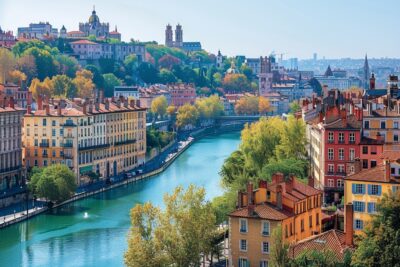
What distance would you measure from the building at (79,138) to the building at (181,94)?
4579cm

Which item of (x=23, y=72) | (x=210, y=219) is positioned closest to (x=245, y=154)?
(x=210, y=219)

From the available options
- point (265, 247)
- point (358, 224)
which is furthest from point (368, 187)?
point (265, 247)

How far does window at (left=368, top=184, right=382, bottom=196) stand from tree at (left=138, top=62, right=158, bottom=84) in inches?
3299

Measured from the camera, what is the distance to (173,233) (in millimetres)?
25078

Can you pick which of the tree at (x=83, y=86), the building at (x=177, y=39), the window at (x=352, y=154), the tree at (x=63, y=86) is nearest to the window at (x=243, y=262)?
the window at (x=352, y=154)

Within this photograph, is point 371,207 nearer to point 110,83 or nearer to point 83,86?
point 83,86

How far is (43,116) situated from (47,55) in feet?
132

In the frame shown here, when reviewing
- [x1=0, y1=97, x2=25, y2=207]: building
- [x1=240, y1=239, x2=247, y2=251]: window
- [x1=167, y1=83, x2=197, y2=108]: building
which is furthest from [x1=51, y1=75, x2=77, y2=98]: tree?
[x1=240, y1=239, x2=247, y2=251]: window

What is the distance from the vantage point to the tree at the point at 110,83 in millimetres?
92512

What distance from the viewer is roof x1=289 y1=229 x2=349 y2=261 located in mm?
21969

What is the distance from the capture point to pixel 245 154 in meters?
41.0

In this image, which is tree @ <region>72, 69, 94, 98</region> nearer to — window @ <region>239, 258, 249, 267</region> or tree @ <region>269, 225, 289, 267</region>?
window @ <region>239, 258, 249, 267</region>

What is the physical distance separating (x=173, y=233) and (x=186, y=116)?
194 ft

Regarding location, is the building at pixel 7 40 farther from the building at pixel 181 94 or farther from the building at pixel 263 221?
the building at pixel 263 221
